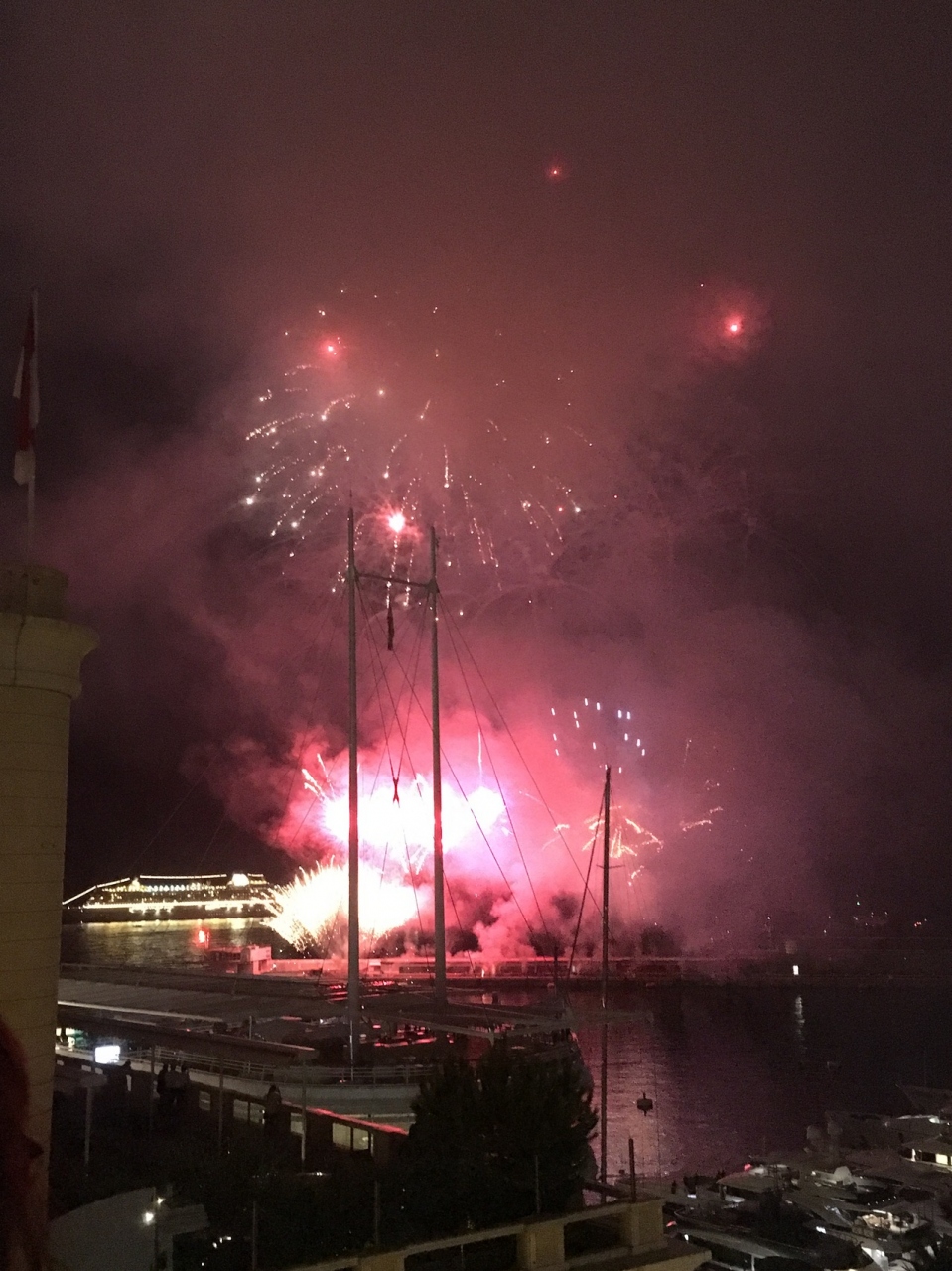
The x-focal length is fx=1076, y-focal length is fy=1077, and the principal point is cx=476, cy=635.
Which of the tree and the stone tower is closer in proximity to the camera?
Answer: the stone tower

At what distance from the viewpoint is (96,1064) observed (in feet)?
69.5

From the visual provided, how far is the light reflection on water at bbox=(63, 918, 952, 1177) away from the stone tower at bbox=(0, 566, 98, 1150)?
1467cm

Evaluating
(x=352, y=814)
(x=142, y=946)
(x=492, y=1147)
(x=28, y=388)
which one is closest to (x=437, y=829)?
(x=352, y=814)

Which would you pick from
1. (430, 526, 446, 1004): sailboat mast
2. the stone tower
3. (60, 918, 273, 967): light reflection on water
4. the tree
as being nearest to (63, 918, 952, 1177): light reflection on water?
(430, 526, 446, 1004): sailboat mast

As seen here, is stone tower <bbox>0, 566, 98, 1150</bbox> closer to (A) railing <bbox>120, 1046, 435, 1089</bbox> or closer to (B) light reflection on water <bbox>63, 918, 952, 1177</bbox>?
(A) railing <bbox>120, 1046, 435, 1089</bbox>

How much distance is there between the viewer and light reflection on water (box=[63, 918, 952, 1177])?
40.4 metres

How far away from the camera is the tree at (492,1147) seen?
44.2 ft

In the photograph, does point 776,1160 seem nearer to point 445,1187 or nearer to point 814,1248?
point 814,1248

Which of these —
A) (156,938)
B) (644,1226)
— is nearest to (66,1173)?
(644,1226)

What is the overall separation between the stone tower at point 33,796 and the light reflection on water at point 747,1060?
578 inches

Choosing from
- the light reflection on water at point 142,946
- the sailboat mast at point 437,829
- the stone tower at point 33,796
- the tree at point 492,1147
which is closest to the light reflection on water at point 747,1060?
the sailboat mast at point 437,829

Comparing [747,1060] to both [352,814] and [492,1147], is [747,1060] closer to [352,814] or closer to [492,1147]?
[352,814]

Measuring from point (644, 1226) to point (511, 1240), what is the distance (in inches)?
78.5

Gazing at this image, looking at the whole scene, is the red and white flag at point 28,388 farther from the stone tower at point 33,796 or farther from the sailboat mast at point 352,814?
the sailboat mast at point 352,814
